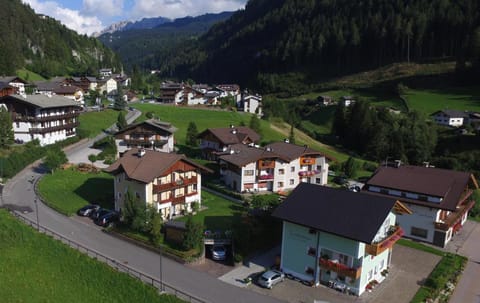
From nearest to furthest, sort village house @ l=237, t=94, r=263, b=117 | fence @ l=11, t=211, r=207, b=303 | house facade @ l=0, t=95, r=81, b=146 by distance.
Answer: fence @ l=11, t=211, r=207, b=303
house facade @ l=0, t=95, r=81, b=146
village house @ l=237, t=94, r=263, b=117

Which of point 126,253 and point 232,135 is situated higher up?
point 232,135

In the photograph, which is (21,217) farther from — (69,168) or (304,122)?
(304,122)

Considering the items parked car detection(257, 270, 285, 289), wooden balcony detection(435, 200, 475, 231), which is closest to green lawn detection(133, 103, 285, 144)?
wooden balcony detection(435, 200, 475, 231)

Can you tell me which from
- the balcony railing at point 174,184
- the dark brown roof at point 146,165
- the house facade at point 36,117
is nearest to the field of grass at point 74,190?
the dark brown roof at point 146,165

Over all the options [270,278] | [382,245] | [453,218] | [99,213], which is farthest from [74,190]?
[453,218]

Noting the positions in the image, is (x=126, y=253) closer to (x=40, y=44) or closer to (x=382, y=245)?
(x=382, y=245)

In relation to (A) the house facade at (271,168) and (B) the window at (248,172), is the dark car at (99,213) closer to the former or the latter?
(A) the house facade at (271,168)

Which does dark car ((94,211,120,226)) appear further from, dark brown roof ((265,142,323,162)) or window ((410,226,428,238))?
window ((410,226,428,238))
